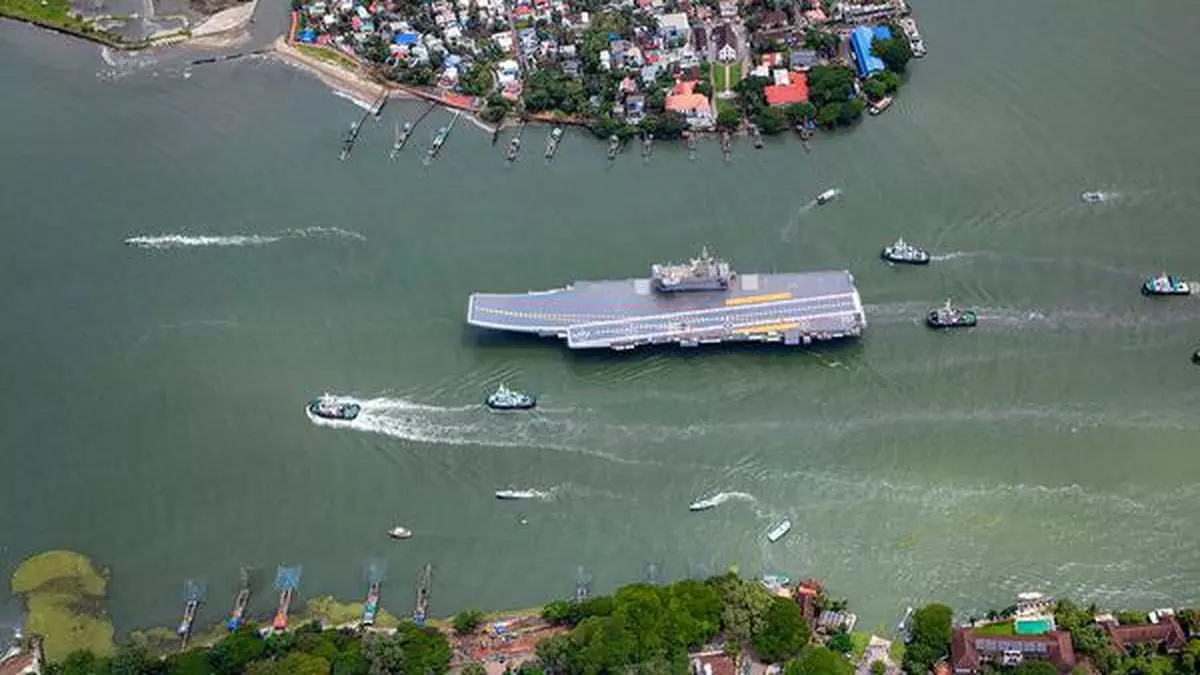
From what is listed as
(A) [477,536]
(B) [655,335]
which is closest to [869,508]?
(B) [655,335]

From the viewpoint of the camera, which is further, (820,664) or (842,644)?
(842,644)

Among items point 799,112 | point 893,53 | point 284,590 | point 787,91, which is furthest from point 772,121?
point 284,590

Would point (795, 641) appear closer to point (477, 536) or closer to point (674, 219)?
point (477, 536)

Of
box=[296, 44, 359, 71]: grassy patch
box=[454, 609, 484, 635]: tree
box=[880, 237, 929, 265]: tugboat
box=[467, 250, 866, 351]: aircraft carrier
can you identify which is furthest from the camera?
box=[296, 44, 359, 71]: grassy patch

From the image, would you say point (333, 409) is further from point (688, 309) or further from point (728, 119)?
point (728, 119)

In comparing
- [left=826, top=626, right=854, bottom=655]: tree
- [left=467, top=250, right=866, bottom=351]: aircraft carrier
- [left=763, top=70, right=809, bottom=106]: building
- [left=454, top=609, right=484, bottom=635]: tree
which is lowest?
[left=454, top=609, right=484, bottom=635]: tree

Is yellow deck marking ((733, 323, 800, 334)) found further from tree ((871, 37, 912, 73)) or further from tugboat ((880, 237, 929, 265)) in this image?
tree ((871, 37, 912, 73))

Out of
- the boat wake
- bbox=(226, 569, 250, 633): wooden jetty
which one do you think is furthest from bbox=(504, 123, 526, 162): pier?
bbox=(226, 569, 250, 633): wooden jetty
